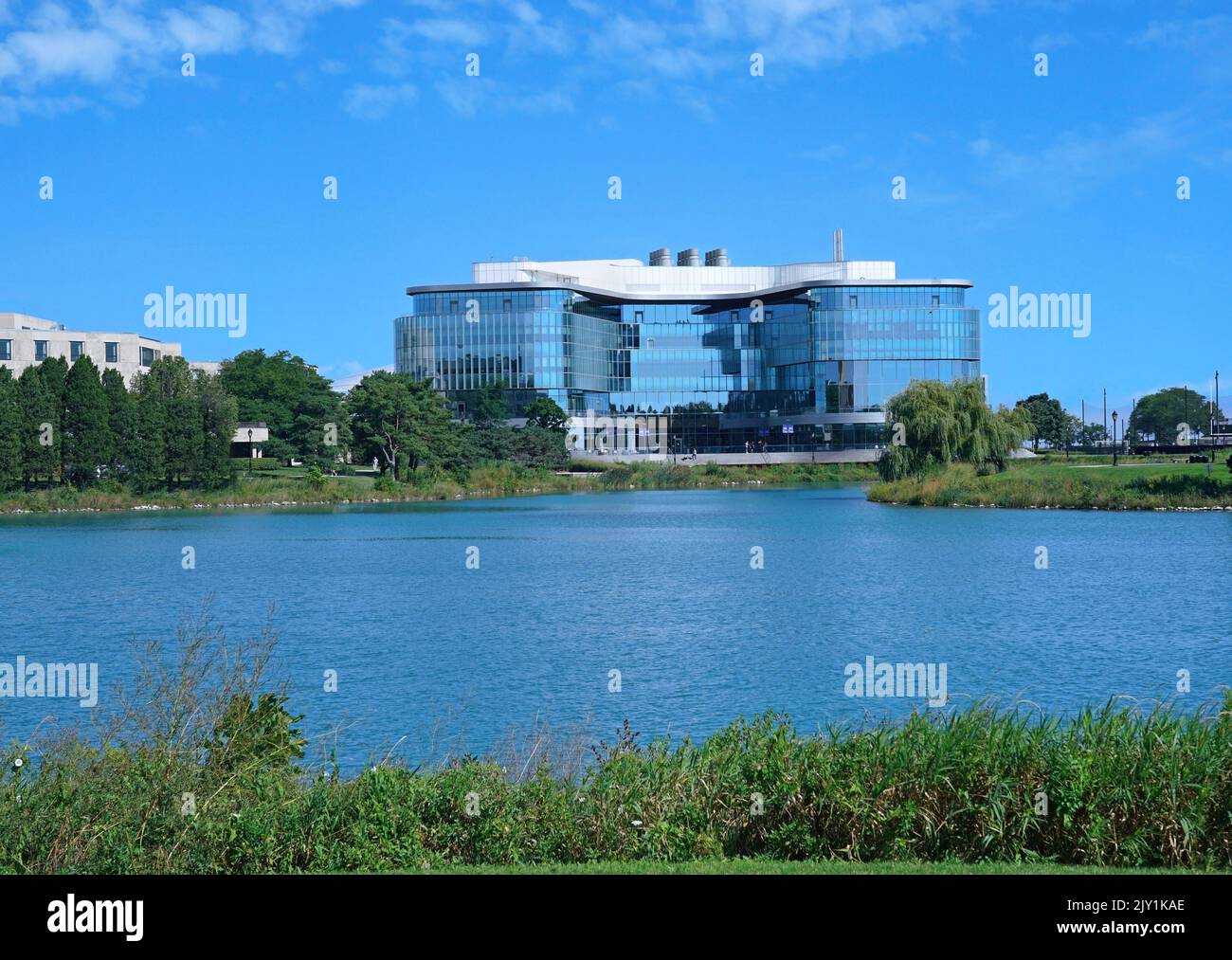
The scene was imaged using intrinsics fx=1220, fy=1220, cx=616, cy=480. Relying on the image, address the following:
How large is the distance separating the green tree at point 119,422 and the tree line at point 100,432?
6cm

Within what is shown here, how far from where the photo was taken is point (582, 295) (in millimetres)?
145750

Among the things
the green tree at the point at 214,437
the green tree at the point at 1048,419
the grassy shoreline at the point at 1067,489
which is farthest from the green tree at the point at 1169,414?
the green tree at the point at 214,437

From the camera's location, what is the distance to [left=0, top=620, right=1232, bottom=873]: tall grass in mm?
9852

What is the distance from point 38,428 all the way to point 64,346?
51.2 metres

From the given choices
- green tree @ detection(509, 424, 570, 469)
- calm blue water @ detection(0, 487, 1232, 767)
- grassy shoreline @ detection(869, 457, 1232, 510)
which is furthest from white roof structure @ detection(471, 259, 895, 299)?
calm blue water @ detection(0, 487, 1232, 767)

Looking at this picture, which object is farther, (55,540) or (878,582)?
(55,540)

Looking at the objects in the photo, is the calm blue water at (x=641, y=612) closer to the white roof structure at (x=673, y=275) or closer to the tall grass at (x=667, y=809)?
the tall grass at (x=667, y=809)

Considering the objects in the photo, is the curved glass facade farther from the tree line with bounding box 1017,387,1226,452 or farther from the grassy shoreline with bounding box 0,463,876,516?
the tree line with bounding box 1017,387,1226,452

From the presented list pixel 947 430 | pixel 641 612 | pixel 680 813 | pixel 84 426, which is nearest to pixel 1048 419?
pixel 947 430

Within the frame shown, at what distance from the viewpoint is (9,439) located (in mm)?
74875

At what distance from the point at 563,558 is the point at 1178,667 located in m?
26.2

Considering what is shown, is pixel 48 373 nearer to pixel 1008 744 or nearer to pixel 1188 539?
pixel 1188 539

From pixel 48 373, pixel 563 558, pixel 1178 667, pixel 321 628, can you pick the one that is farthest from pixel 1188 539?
pixel 48 373

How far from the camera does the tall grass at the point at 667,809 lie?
9852 millimetres
